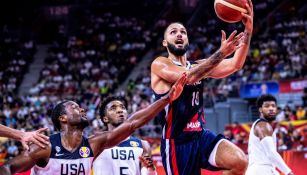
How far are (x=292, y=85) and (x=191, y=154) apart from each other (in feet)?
41.9

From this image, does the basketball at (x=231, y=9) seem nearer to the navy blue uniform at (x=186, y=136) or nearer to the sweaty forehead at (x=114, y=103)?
the navy blue uniform at (x=186, y=136)

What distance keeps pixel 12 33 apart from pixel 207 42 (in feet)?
38.9

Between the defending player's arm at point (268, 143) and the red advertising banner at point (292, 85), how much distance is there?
35.9 ft

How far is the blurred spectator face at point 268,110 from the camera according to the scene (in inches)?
294

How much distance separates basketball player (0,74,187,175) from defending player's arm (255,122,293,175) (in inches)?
91.1

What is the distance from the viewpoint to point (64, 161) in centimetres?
506

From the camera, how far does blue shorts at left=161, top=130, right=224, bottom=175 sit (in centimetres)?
578

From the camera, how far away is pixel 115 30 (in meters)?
29.8

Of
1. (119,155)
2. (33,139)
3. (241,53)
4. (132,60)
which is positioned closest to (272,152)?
(241,53)

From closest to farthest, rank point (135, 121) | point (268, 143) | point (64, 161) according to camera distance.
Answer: point (64, 161) < point (135, 121) < point (268, 143)

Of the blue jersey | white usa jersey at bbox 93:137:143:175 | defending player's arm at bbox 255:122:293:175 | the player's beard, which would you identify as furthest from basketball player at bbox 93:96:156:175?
defending player's arm at bbox 255:122:293:175

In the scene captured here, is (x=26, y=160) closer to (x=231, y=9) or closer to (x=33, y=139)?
(x=33, y=139)

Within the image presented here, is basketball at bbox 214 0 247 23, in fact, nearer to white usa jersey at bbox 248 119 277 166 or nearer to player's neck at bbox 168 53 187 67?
player's neck at bbox 168 53 187 67

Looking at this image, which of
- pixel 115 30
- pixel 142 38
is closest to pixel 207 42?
pixel 142 38
